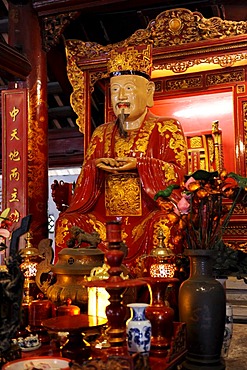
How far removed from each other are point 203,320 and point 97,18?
506 centimetres

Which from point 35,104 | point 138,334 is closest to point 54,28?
point 35,104

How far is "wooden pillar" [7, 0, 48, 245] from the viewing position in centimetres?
449

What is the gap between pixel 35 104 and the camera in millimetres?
4574

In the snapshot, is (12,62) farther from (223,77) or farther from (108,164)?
(223,77)

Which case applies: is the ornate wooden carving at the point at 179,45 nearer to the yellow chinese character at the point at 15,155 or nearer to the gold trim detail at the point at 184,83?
the gold trim detail at the point at 184,83

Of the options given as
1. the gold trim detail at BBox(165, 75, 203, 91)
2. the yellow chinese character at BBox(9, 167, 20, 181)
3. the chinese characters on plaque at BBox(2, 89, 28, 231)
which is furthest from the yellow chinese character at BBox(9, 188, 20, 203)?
the gold trim detail at BBox(165, 75, 203, 91)

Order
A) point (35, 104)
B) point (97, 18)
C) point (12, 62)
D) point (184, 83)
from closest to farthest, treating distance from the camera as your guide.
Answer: point (12, 62) < point (35, 104) < point (184, 83) < point (97, 18)

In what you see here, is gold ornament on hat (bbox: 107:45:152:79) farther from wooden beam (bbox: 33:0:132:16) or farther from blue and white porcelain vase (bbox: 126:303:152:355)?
blue and white porcelain vase (bbox: 126:303:152:355)

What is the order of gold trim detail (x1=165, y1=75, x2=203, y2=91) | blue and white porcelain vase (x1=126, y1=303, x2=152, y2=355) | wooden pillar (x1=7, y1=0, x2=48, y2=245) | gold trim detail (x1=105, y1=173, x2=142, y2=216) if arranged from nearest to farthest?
blue and white porcelain vase (x1=126, y1=303, x2=152, y2=355)
gold trim detail (x1=105, y1=173, x2=142, y2=216)
wooden pillar (x1=7, y1=0, x2=48, y2=245)
gold trim detail (x1=165, y1=75, x2=203, y2=91)

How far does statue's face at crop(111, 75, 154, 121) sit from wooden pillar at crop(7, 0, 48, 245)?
3.60 feet

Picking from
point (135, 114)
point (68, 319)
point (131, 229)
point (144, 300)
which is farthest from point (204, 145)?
point (68, 319)

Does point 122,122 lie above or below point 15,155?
Answer: above

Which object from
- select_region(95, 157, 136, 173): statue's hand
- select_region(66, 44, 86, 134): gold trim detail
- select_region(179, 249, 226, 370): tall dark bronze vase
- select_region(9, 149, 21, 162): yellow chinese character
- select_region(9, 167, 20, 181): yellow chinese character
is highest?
select_region(66, 44, 86, 134): gold trim detail

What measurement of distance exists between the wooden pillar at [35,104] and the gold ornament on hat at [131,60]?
109 centimetres
